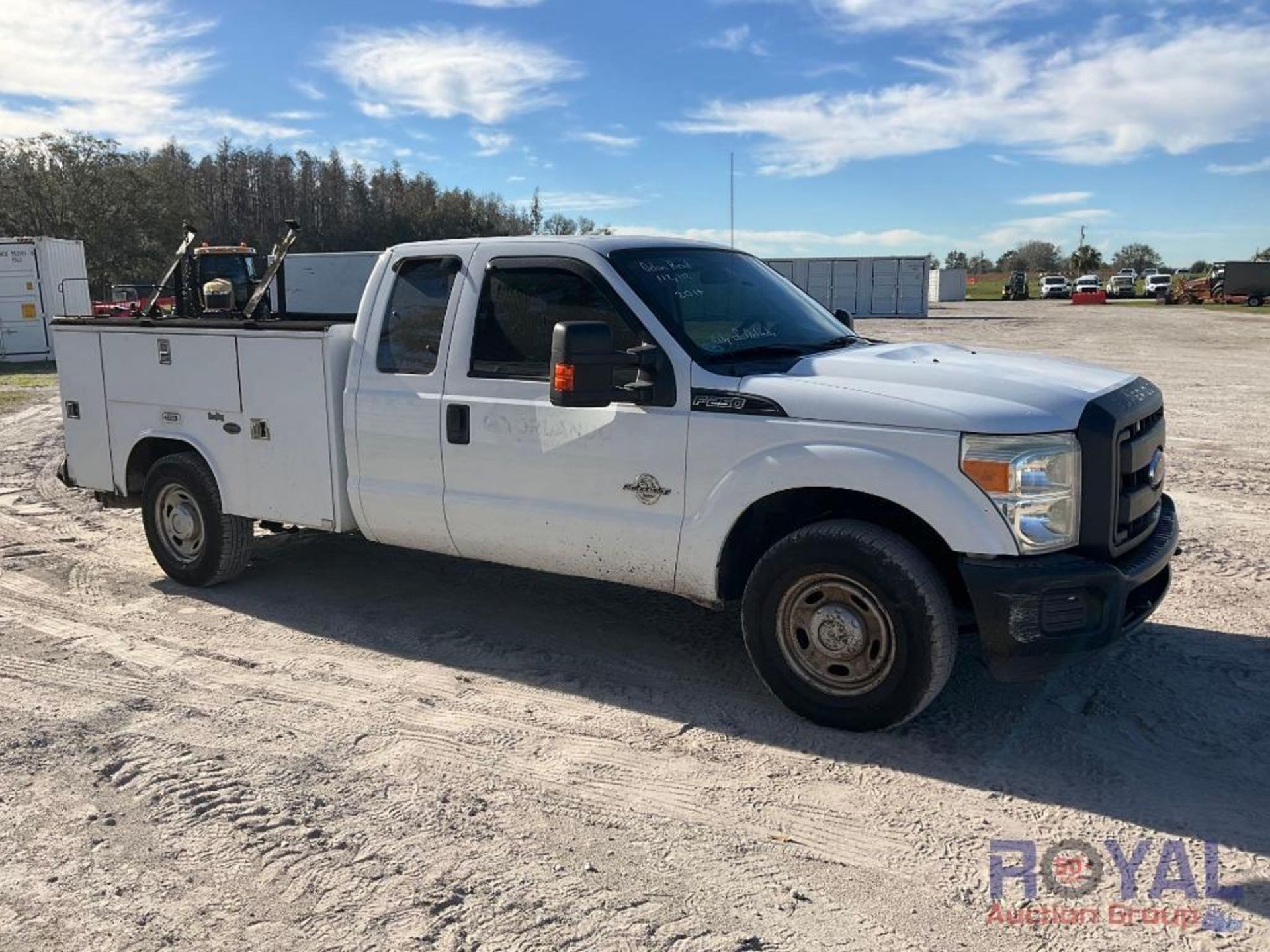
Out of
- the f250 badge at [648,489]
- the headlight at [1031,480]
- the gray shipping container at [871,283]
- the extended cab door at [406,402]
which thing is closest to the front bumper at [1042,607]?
the headlight at [1031,480]

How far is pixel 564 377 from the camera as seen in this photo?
4258 mm

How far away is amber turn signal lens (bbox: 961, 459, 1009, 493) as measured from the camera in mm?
3803

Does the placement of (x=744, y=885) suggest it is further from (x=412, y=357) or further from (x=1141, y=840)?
(x=412, y=357)

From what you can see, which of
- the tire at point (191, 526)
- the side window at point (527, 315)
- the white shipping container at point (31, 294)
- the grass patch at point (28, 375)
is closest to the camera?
the side window at point (527, 315)

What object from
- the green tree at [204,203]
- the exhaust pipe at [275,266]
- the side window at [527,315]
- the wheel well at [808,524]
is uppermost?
the green tree at [204,203]

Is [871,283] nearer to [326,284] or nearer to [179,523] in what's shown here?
[326,284]

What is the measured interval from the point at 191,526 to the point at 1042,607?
500cm

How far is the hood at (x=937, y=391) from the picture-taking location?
12.6 feet

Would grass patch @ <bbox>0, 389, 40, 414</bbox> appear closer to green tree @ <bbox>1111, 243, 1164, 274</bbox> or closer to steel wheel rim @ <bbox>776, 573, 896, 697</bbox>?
steel wheel rim @ <bbox>776, 573, 896, 697</bbox>

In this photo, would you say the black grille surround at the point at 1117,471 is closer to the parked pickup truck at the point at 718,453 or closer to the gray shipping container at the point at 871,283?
the parked pickup truck at the point at 718,453

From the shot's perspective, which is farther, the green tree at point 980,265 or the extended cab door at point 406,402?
the green tree at point 980,265

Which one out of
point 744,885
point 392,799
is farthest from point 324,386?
point 744,885

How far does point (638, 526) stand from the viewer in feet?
15.2

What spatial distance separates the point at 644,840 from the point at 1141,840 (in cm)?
167
